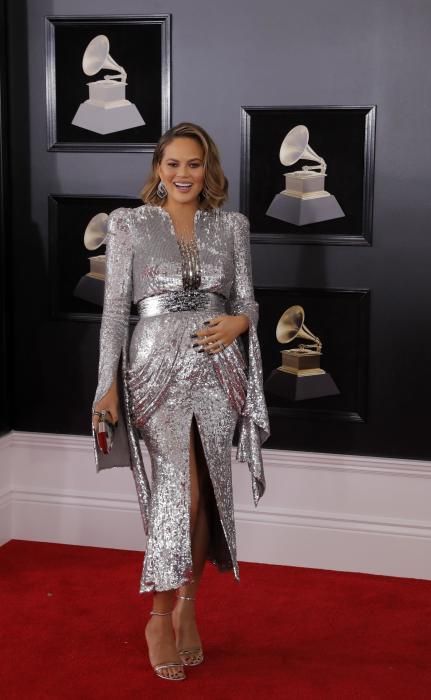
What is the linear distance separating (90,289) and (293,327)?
2.94 ft

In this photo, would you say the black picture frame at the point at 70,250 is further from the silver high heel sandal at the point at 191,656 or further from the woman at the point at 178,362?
the silver high heel sandal at the point at 191,656

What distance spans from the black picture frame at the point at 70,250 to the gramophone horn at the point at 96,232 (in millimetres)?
20

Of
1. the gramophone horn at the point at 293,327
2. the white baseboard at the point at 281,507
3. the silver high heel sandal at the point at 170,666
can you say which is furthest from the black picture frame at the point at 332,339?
the silver high heel sandal at the point at 170,666

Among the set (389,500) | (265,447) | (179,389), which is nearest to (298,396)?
(265,447)

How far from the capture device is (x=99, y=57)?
4.11 metres

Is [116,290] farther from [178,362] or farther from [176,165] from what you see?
[176,165]

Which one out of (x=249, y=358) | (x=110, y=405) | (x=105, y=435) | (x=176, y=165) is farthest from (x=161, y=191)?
(x=105, y=435)

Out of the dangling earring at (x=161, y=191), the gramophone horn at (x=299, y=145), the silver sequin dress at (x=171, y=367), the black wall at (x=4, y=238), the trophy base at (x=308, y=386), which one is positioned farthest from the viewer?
the black wall at (x=4, y=238)

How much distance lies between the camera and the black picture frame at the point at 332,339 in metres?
4.02

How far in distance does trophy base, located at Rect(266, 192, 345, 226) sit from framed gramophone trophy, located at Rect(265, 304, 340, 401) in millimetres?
357

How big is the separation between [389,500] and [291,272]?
103cm

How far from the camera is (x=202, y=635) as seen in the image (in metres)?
3.47

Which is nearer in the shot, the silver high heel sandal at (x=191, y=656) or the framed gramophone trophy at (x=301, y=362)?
the silver high heel sandal at (x=191, y=656)

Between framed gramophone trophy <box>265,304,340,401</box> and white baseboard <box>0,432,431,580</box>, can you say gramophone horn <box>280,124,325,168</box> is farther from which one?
white baseboard <box>0,432,431,580</box>
